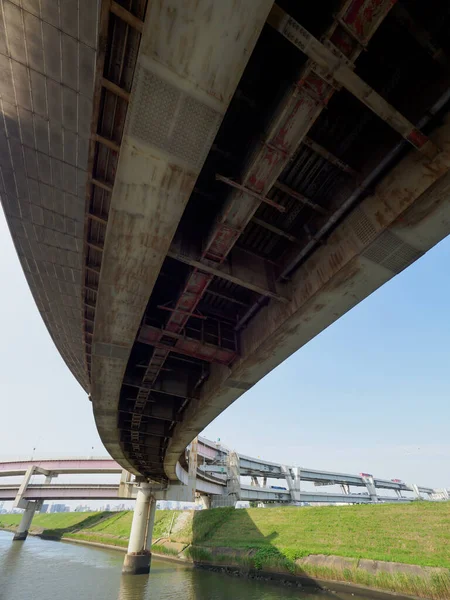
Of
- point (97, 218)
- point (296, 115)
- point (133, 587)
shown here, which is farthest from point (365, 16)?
point (133, 587)

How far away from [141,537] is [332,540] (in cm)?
1494

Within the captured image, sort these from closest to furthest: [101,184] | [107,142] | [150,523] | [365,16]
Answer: [365,16] → [107,142] → [101,184] → [150,523]

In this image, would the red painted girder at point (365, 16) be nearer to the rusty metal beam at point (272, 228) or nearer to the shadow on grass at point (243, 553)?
the rusty metal beam at point (272, 228)

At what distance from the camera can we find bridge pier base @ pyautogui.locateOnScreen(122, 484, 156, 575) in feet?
77.2

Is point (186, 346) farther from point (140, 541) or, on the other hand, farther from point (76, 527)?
point (76, 527)

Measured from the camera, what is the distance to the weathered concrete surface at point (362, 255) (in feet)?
15.4

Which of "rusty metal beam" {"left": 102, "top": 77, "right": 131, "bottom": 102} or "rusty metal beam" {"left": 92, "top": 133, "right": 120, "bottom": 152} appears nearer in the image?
"rusty metal beam" {"left": 102, "top": 77, "right": 131, "bottom": 102}

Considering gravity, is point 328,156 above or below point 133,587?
above

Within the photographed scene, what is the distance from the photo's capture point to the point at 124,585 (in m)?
19.5

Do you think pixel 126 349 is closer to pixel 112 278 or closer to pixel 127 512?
pixel 112 278

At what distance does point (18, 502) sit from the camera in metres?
47.0

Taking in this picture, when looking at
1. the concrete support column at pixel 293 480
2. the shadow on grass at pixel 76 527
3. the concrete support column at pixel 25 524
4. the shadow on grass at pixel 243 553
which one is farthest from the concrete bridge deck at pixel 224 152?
the shadow on grass at pixel 76 527

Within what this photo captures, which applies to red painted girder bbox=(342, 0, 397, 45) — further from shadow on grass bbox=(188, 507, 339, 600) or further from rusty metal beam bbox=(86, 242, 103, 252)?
shadow on grass bbox=(188, 507, 339, 600)

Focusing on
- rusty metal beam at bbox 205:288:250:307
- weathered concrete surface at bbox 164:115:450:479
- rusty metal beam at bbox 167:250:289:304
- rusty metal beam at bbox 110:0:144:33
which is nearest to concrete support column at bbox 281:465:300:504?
weathered concrete surface at bbox 164:115:450:479
